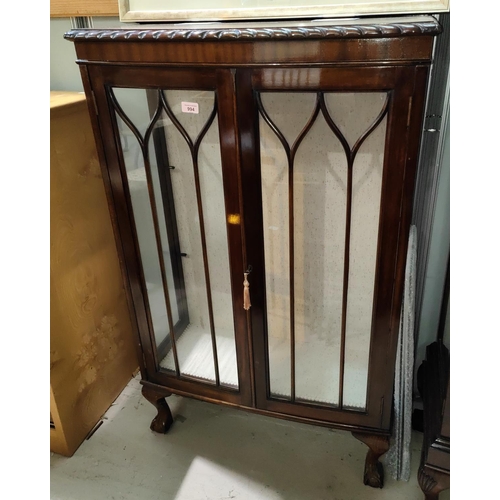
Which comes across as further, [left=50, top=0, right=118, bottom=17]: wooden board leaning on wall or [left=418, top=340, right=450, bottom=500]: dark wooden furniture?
[left=50, top=0, right=118, bottom=17]: wooden board leaning on wall

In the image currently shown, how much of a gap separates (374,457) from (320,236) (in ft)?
1.92

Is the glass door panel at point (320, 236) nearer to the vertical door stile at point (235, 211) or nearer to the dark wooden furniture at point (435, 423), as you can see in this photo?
the vertical door stile at point (235, 211)

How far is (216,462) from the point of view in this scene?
4.05 ft

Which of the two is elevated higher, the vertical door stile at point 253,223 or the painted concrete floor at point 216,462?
the vertical door stile at point 253,223

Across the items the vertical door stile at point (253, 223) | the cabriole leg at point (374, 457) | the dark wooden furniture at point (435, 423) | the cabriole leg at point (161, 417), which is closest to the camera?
the vertical door stile at point (253, 223)

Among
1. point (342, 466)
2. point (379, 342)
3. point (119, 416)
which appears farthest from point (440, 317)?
point (119, 416)

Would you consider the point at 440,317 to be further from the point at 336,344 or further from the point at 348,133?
the point at 348,133

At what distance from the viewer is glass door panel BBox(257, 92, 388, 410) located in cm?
82

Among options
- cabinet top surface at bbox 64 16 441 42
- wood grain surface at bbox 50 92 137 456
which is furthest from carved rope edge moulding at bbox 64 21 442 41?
wood grain surface at bbox 50 92 137 456

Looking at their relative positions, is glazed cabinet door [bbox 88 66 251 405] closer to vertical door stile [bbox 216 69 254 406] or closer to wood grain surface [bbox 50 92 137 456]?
vertical door stile [bbox 216 69 254 406]

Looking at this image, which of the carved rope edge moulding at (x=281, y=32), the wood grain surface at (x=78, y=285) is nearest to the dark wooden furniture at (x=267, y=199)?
the carved rope edge moulding at (x=281, y=32)

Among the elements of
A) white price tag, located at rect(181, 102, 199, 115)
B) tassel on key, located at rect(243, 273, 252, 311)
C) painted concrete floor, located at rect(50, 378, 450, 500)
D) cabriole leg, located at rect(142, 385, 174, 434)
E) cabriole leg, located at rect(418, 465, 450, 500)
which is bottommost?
painted concrete floor, located at rect(50, 378, 450, 500)

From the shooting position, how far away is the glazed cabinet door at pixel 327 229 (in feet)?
2.55

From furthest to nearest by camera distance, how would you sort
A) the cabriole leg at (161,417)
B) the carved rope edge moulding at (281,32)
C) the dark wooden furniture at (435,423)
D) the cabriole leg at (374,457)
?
the cabriole leg at (161,417)
the cabriole leg at (374,457)
the dark wooden furniture at (435,423)
the carved rope edge moulding at (281,32)
